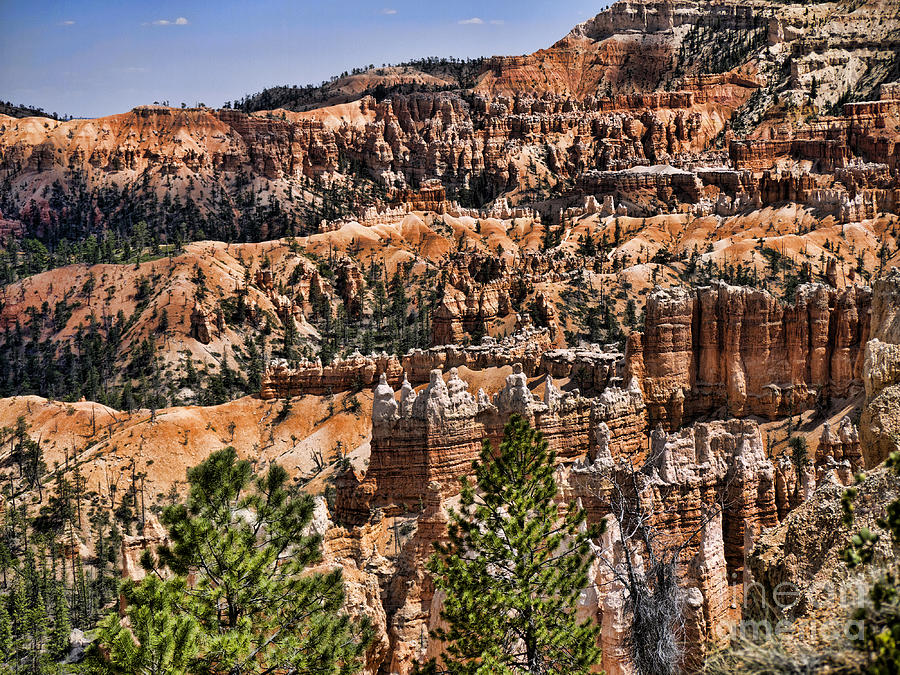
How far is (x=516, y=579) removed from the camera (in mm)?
21656

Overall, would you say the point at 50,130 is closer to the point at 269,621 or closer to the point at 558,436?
the point at 558,436

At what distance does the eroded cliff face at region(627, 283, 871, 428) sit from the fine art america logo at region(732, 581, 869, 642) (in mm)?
32434

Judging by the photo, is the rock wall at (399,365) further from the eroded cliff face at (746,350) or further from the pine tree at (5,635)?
the pine tree at (5,635)

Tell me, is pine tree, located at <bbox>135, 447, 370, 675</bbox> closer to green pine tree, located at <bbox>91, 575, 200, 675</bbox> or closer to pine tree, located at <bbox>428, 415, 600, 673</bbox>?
green pine tree, located at <bbox>91, 575, 200, 675</bbox>

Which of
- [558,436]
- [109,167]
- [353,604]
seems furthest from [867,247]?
[109,167]

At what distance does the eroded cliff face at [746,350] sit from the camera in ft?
150

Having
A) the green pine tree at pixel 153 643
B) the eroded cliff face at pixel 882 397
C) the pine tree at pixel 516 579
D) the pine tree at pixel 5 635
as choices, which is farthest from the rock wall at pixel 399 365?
the green pine tree at pixel 153 643

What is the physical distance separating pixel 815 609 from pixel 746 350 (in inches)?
1455

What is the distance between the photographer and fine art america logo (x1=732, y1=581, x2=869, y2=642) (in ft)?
34.2

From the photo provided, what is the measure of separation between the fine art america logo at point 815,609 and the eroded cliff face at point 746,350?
32.4m

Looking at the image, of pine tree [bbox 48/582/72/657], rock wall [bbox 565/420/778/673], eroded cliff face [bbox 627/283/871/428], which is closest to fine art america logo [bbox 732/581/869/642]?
rock wall [bbox 565/420/778/673]

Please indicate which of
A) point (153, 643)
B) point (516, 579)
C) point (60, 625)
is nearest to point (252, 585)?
point (153, 643)

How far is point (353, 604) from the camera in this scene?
75.4 ft

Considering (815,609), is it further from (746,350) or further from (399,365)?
(399,365)
